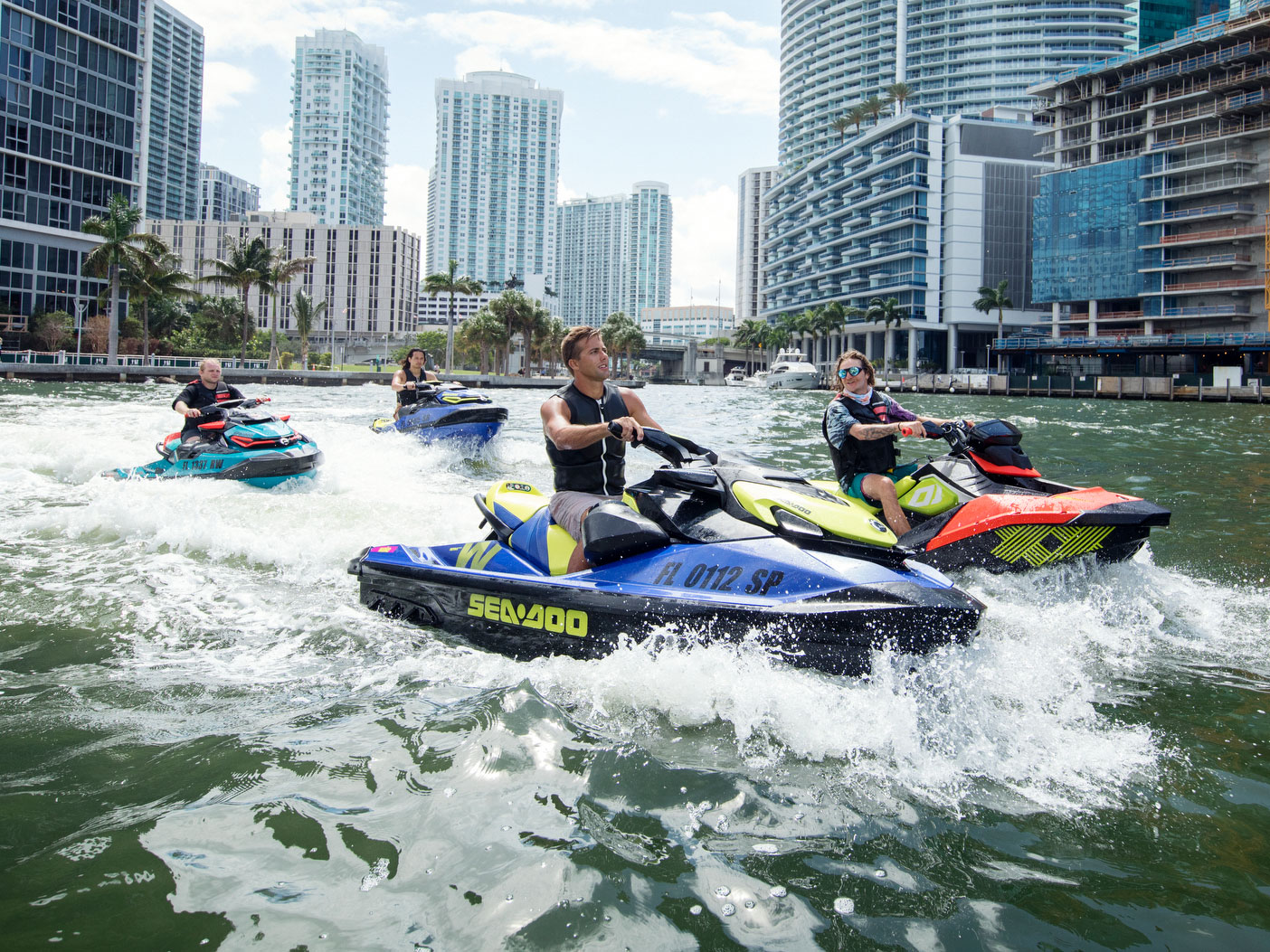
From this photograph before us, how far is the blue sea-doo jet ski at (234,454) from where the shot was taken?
35.2 ft

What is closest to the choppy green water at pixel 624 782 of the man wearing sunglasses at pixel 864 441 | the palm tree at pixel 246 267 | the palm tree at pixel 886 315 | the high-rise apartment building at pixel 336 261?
the man wearing sunglasses at pixel 864 441

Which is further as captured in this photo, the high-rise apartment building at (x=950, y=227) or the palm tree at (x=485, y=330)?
the high-rise apartment building at (x=950, y=227)

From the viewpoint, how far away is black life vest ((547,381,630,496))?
4941 millimetres

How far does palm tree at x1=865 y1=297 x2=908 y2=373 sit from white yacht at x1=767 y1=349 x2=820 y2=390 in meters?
16.2

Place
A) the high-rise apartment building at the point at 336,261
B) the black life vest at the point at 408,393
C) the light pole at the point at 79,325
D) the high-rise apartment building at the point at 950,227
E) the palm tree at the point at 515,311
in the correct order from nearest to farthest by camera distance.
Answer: the black life vest at the point at 408,393 < the light pole at the point at 79,325 < the palm tree at the point at 515,311 < the high-rise apartment building at the point at 950,227 < the high-rise apartment building at the point at 336,261

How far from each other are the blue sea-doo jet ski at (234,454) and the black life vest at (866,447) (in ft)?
23.7

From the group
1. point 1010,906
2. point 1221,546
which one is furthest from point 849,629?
point 1221,546

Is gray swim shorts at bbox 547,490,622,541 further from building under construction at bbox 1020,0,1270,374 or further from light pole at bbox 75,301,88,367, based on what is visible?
building under construction at bbox 1020,0,1270,374

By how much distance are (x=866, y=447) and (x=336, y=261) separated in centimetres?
16603

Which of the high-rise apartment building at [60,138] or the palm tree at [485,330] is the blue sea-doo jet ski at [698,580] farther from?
the palm tree at [485,330]

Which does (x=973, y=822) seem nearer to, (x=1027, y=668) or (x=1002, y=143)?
(x=1027, y=668)

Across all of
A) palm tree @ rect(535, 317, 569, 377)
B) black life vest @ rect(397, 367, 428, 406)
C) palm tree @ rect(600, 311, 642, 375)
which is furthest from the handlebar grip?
palm tree @ rect(600, 311, 642, 375)

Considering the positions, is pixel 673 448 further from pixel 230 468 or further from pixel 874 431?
pixel 230 468

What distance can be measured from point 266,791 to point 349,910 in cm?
87
